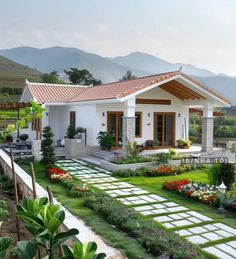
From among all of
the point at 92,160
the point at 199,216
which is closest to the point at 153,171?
the point at 92,160

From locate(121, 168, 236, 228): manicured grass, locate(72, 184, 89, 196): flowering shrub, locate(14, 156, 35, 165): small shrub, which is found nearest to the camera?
locate(121, 168, 236, 228): manicured grass

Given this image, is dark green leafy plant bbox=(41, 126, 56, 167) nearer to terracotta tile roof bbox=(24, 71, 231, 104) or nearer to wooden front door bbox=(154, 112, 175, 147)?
terracotta tile roof bbox=(24, 71, 231, 104)

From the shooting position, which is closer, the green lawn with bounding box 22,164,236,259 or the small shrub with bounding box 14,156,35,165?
the green lawn with bounding box 22,164,236,259

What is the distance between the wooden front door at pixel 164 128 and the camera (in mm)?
18750

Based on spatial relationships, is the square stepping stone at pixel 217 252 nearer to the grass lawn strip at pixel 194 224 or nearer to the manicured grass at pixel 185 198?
the grass lawn strip at pixel 194 224

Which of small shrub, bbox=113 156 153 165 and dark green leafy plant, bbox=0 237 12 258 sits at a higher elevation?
dark green leafy plant, bbox=0 237 12 258

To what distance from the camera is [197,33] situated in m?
20.7

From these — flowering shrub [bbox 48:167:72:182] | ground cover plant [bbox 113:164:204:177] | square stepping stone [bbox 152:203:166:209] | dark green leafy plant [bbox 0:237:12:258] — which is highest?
dark green leafy plant [bbox 0:237:12:258]

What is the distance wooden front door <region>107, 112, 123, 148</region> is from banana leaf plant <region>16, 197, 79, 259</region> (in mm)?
14603

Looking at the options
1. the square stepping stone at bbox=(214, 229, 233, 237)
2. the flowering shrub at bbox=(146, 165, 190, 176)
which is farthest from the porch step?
the square stepping stone at bbox=(214, 229, 233, 237)

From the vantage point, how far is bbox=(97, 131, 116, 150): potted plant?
1641 cm

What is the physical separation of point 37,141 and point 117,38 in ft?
61.3

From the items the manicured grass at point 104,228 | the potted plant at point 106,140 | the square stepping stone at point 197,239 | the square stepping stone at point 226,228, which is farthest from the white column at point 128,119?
the square stepping stone at point 197,239

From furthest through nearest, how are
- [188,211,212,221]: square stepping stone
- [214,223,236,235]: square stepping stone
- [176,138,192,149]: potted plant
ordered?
1. [176,138,192,149]: potted plant
2. [188,211,212,221]: square stepping stone
3. [214,223,236,235]: square stepping stone
